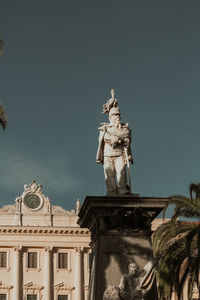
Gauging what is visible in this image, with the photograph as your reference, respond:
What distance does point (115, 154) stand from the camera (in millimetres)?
11547

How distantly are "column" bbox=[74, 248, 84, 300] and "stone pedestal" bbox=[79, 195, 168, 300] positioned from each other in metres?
52.2

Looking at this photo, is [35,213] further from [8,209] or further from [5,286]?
[5,286]

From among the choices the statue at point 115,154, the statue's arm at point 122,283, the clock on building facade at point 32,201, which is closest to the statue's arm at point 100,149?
the statue at point 115,154

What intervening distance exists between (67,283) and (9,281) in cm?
538

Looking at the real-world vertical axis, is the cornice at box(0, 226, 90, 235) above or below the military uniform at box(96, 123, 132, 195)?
above

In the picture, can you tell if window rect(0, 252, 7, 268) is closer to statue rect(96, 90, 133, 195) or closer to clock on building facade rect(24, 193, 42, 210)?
clock on building facade rect(24, 193, 42, 210)

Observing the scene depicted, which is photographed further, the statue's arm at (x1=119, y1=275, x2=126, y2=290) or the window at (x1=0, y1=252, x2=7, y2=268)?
the window at (x1=0, y1=252, x2=7, y2=268)

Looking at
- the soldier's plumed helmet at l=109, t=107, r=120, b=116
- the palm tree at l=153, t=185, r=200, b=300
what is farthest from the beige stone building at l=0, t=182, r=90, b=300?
the soldier's plumed helmet at l=109, t=107, r=120, b=116

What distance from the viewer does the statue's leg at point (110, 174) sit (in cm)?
1140

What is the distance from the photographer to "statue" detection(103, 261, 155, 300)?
34.1 ft

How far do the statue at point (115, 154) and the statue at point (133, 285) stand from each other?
1381mm

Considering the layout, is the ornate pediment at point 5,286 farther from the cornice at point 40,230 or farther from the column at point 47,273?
the cornice at point 40,230

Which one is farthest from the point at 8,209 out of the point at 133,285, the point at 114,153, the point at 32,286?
the point at 133,285

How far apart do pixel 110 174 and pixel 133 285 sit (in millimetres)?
1963
